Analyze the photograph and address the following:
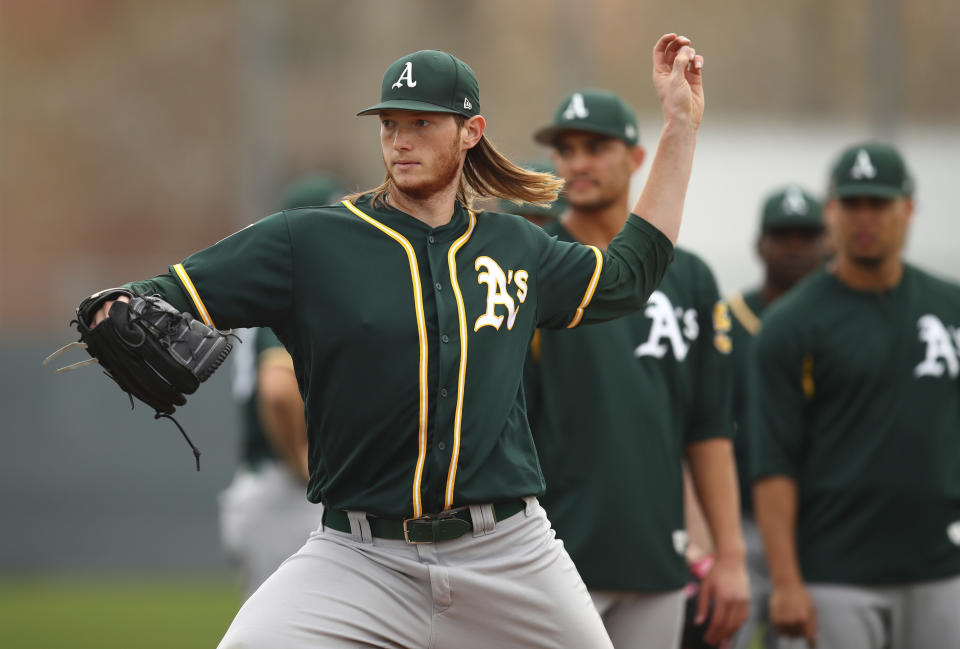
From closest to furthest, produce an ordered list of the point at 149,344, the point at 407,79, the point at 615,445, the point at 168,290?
the point at 149,344 < the point at 168,290 < the point at 407,79 < the point at 615,445

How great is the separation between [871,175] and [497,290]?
2583 millimetres

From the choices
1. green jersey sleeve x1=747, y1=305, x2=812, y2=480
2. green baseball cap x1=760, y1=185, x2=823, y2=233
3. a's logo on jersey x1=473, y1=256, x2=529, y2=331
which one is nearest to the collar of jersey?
Answer: a's logo on jersey x1=473, y1=256, x2=529, y2=331

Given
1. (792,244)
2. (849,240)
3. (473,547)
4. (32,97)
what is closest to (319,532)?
(473,547)

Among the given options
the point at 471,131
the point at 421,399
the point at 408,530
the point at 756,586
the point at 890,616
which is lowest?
the point at 756,586

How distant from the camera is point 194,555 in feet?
46.7

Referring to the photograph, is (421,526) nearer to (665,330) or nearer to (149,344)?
(149,344)

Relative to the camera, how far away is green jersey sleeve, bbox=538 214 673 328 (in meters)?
3.91

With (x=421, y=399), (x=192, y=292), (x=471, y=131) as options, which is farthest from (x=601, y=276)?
(x=192, y=292)

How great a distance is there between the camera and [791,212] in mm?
7039

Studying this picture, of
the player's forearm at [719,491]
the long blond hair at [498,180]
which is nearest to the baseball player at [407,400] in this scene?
the long blond hair at [498,180]

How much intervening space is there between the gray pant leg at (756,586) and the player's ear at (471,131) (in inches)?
120

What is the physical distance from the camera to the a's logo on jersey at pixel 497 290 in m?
3.71

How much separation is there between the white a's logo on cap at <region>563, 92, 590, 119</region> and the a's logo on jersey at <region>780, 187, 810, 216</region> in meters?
2.17

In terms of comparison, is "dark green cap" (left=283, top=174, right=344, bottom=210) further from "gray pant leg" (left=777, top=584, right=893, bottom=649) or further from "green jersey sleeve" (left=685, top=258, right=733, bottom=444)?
"gray pant leg" (left=777, top=584, right=893, bottom=649)
